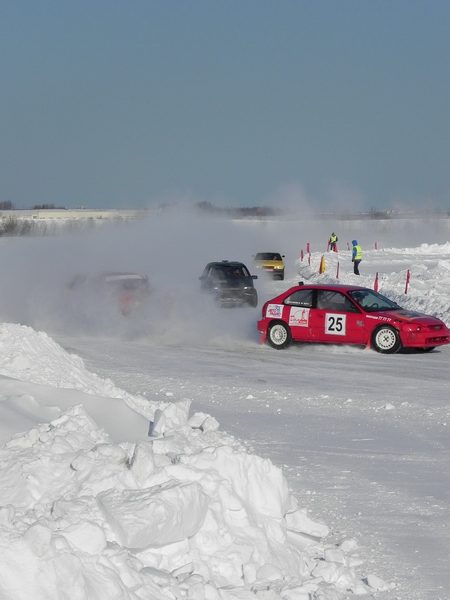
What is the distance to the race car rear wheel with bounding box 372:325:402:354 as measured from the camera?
16.5 meters

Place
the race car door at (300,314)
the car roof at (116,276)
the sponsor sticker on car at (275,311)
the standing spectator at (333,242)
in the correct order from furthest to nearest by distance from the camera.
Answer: the standing spectator at (333,242) → the car roof at (116,276) → the sponsor sticker on car at (275,311) → the race car door at (300,314)

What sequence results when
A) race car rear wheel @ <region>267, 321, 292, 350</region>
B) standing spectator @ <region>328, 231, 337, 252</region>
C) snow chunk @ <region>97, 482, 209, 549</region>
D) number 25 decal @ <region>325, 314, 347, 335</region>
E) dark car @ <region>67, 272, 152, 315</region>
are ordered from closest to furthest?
snow chunk @ <region>97, 482, 209, 549</region> < number 25 decal @ <region>325, 314, 347, 335</region> < race car rear wheel @ <region>267, 321, 292, 350</region> < dark car @ <region>67, 272, 152, 315</region> < standing spectator @ <region>328, 231, 337, 252</region>

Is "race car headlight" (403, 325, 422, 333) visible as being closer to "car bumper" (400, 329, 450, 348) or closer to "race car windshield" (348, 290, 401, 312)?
"car bumper" (400, 329, 450, 348)

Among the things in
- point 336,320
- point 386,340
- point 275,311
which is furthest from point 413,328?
→ point 275,311

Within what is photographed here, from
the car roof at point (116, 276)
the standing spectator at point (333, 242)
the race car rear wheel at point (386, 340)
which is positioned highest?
the standing spectator at point (333, 242)

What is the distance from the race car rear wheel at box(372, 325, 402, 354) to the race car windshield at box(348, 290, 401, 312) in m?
0.52

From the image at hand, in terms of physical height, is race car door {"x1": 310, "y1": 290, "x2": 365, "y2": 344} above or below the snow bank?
above

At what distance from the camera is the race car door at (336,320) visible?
55.2 ft

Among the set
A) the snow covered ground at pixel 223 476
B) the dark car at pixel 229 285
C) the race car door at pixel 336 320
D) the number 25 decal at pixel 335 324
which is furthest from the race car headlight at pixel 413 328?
the dark car at pixel 229 285

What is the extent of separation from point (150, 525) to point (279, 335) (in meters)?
12.6

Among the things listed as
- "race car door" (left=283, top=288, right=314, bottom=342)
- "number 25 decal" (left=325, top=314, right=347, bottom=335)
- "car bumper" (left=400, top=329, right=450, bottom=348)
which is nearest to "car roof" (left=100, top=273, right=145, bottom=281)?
"race car door" (left=283, top=288, right=314, bottom=342)

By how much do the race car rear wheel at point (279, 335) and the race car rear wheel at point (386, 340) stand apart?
1751 millimetres

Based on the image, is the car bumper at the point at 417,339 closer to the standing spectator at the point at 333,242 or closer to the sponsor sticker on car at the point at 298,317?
the sponsor sticker on car at the point at 298,317

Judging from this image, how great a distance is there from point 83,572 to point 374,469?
13.6ft
